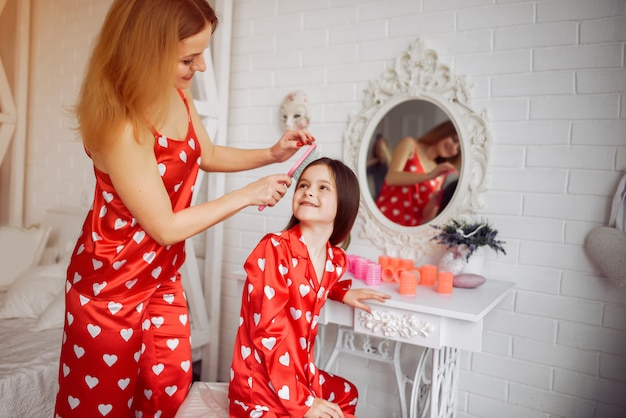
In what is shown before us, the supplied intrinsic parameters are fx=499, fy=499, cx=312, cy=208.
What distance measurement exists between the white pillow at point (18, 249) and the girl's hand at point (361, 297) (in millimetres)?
2072

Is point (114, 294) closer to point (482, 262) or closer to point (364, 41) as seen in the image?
point (482, 262)

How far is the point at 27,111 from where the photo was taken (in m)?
3.66

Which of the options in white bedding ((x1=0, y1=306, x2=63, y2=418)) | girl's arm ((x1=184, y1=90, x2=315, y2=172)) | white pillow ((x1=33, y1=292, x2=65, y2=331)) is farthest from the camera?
white pillow ((x1=33, y1=292, x2=65, y2=331))

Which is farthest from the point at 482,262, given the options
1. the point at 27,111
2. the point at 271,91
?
the point at 27,111

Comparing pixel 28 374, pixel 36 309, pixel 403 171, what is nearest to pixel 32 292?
pixel 36 309

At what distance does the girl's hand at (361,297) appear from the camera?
1866 mm

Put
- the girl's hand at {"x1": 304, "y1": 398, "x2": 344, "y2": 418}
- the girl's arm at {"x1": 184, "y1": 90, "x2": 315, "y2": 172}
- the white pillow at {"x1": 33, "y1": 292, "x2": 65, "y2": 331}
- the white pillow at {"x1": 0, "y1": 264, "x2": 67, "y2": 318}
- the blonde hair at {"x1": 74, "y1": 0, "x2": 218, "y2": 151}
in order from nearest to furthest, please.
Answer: the blonde hair at {"x1": 74, "y1": 0, "x2": 218, "y2": 151}, the girl's hand at {"x1": 304, "y1": 398, "x2": 344, "y2": 418}, the girl's arm at {"x1": 184, "y1": 90, "x2": 315, "y2": 172}, the white pillow at {"x1": 33, "y1": 292, "x2": 65, "y2": 331}, the white pillow at {"x1": 0, "y1": 264, "x2": 67, "y2": 318}

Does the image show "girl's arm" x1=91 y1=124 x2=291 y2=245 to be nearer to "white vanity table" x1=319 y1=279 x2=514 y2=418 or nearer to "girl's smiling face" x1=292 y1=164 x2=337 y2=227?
"girl's smiling face" x1=292 y1=164 x2=337 y2=227

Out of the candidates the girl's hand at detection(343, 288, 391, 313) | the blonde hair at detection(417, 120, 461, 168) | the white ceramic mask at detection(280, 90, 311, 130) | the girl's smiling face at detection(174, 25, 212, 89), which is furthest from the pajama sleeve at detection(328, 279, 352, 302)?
the white ceramic mask at detection(280, 90, 311, 130)

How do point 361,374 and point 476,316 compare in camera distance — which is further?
point 361,374

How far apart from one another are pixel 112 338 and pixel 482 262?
1.52m

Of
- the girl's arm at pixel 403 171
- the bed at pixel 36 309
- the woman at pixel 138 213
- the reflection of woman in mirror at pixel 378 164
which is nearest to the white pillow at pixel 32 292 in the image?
the bed at pixel 36 309

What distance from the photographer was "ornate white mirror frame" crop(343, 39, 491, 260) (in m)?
2.25

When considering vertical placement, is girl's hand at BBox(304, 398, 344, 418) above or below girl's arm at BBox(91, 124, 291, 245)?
below
